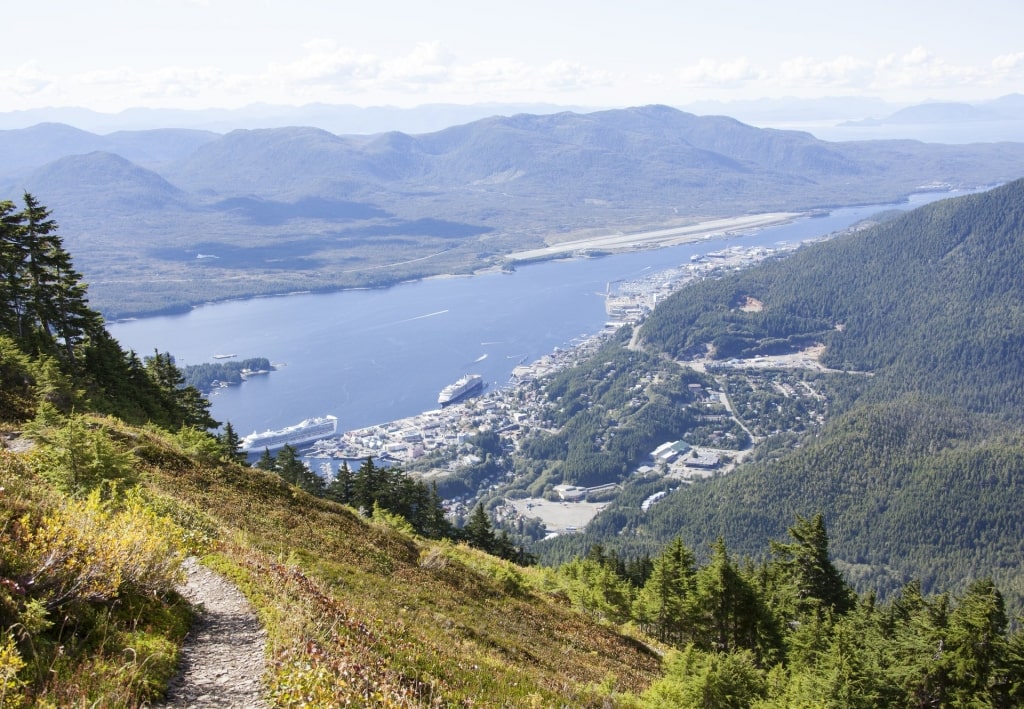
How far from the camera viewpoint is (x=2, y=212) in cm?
3028

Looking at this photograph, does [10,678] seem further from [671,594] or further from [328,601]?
[671,594]

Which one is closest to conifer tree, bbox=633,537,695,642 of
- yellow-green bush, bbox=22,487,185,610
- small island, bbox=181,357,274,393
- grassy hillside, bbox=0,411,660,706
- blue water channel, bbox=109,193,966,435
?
grassy hillside, bbox=0,411,660,706

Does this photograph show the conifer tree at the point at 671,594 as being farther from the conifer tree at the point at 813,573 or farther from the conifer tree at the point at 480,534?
the conifer tree at the point at 480,534

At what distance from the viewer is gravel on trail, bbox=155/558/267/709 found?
23.3 ft

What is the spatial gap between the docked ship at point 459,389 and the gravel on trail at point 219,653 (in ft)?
422

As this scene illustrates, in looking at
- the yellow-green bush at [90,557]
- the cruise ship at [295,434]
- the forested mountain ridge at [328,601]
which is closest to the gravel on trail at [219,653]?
the forested mountain ridge at [328,601]

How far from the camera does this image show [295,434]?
373 ft

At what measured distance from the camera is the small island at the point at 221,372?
139 m

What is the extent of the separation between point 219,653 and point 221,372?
147 metres

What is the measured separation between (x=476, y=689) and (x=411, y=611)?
446 centimetres

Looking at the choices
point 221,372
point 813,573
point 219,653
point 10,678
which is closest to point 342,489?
point 813,573

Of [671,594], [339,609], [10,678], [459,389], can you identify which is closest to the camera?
[10,678]

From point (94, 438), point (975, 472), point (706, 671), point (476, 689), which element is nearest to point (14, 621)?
point (476, 689)

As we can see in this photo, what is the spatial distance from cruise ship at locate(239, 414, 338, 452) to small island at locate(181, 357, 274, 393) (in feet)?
98.8
